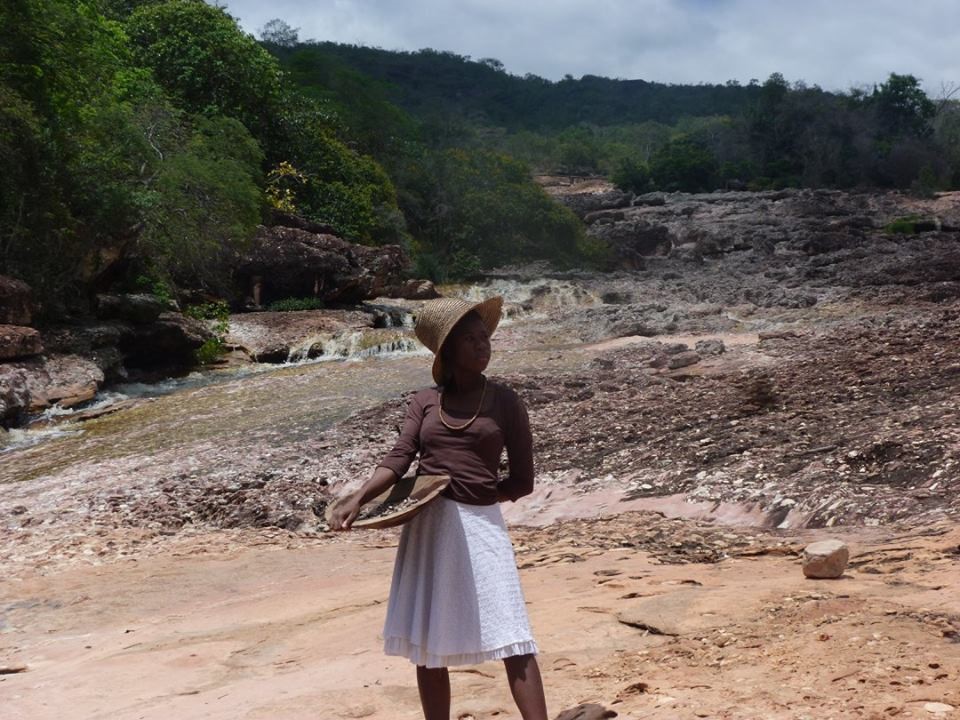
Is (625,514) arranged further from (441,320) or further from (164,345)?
(164,345)

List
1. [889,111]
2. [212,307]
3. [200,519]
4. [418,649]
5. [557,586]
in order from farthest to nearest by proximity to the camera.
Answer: [889,111] → [212,307] → [200,519] → [557,586] → [418,649]

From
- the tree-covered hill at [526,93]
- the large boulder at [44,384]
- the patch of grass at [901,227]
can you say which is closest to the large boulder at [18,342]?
the large boulder at [44,384]

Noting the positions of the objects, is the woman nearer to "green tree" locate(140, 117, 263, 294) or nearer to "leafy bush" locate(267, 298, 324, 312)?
"green tree" locate(140, 117, 263, 294)

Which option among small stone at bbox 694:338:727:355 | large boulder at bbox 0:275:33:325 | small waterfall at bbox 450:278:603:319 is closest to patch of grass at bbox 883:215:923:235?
small waterfall at bbox 450:278:603:319

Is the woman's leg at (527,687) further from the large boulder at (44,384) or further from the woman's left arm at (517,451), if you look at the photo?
the large boulder at (44,384)

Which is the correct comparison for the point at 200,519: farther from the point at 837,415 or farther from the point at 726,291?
the point at 726,291

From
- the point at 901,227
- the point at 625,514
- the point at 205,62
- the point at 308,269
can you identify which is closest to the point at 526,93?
the point at 901,227

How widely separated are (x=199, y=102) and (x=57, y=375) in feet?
40.2

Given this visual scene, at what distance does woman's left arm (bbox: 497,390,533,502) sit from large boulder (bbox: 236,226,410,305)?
19.0 meters

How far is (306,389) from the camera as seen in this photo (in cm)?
1354

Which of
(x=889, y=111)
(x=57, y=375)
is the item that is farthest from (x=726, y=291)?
(x=889, y=111)

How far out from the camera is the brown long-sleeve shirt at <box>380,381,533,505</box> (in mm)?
2818

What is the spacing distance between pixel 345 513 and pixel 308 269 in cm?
1920

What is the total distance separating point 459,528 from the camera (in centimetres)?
278
